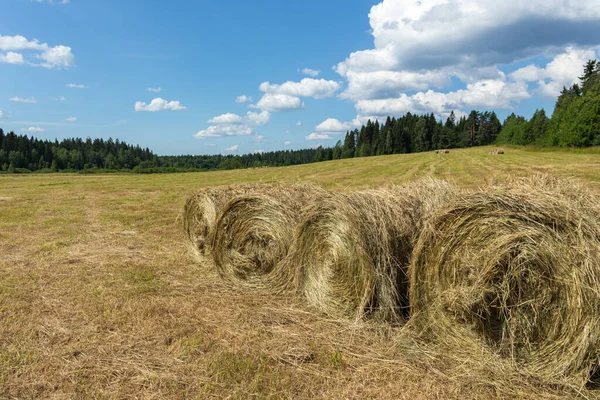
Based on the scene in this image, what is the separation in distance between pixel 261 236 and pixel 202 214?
220 centimetres

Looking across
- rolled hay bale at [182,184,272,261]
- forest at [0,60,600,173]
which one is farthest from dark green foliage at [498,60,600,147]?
rolled hay bale at [182,184,272,261]

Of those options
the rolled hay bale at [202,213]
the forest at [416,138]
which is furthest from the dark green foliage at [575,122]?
the rolled hay bale at [202,213]

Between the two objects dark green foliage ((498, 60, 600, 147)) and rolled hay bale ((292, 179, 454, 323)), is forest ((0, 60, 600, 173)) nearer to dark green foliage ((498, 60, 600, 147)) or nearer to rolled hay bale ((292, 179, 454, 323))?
dark green foliage ((498, 60, 600, 147))

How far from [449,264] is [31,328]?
468 cm

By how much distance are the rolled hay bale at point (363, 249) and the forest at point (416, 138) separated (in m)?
62.1

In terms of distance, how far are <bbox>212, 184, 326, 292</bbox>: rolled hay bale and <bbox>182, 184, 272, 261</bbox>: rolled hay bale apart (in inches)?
29.0

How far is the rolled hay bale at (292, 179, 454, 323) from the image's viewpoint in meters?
4.32

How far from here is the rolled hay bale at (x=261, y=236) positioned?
5.63 metres

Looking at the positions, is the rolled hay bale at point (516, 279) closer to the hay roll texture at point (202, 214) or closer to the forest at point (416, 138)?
the hay roll texture at point (202, 214)

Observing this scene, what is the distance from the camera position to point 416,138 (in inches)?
3597

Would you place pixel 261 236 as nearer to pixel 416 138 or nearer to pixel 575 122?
pixel 575 122

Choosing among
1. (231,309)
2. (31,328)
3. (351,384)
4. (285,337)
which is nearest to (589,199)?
(351,384)

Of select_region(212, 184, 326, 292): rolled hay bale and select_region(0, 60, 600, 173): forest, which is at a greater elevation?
select_region(0, 60, 600, 173): forest

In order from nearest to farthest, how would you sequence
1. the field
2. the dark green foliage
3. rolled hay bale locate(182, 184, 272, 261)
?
the field → rolled hay bale locate(182, 184, 272, 261) → the dark green foliage
